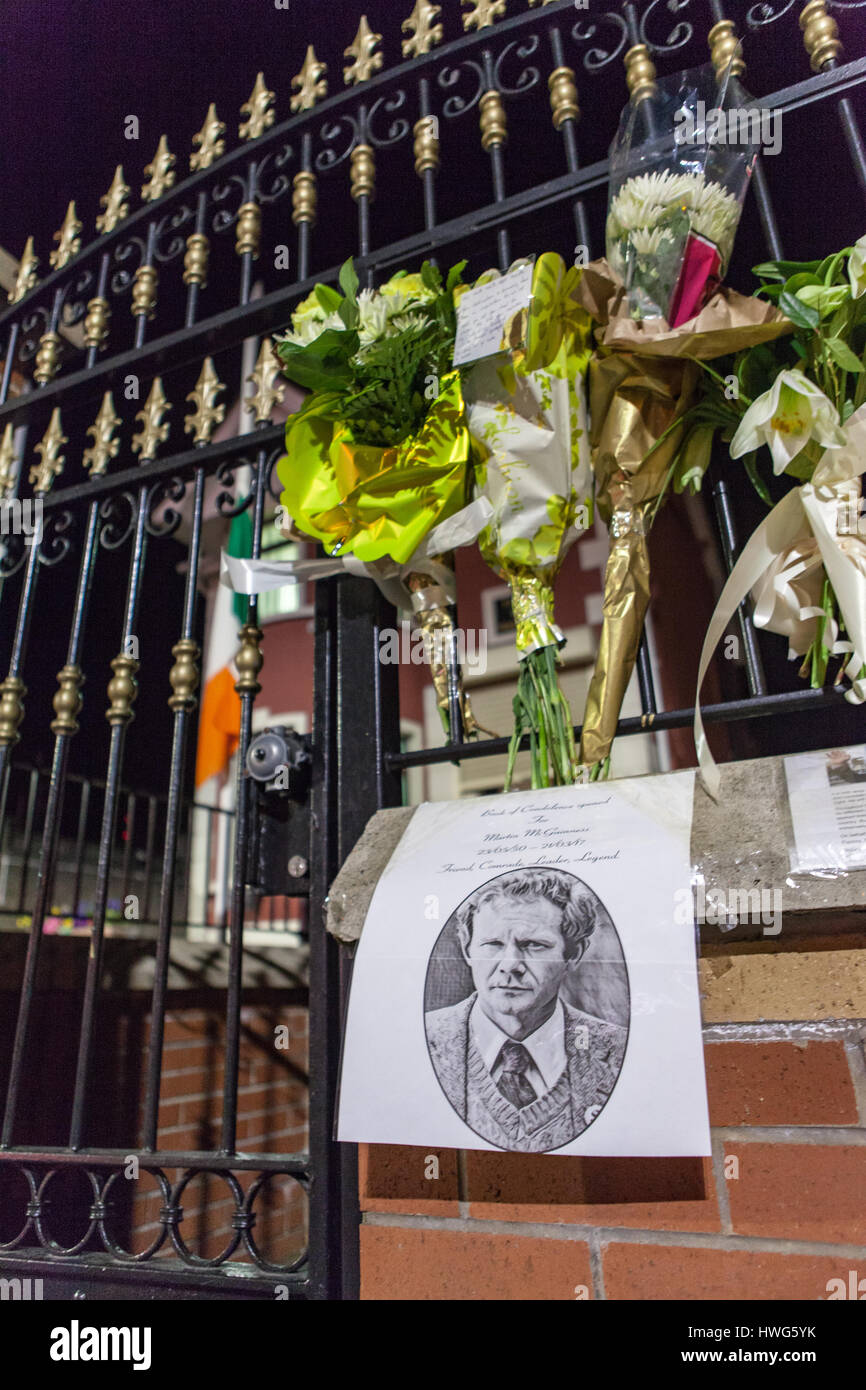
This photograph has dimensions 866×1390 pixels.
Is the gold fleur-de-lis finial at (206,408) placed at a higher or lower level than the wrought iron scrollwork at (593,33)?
lower

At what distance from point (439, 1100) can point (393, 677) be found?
2.13 ft

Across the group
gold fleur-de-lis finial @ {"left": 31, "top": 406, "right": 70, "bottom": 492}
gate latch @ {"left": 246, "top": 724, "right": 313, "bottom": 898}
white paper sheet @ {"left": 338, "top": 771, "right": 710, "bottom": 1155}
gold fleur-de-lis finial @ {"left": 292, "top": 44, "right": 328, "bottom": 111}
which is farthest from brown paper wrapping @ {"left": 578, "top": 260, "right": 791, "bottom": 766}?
gold fleur-de-lis finial @ {"left": 31, "top": 406, "right": 70, "bottom": 492}

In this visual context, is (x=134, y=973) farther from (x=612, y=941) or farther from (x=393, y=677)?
(x=612, y=941)

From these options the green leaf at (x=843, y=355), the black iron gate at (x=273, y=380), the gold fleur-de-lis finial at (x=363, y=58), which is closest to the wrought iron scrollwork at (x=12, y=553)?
the black iron gate at (x=273, y=380)

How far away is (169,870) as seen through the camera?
1255 millimetres

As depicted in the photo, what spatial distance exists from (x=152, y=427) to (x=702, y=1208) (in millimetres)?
1552

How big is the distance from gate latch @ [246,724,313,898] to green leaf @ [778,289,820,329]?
2.83ft

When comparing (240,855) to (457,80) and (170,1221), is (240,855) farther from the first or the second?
(457,80)

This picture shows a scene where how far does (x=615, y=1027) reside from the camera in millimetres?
784

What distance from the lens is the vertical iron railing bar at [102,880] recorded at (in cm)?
125

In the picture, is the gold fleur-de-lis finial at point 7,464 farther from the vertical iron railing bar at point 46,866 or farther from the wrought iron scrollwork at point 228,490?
the wrought iron scrollwork at point 228,490

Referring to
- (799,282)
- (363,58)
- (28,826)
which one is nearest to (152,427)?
(363,58)

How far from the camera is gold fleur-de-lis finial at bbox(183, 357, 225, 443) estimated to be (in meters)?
1.54

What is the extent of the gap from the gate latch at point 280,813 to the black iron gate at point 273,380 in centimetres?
2
